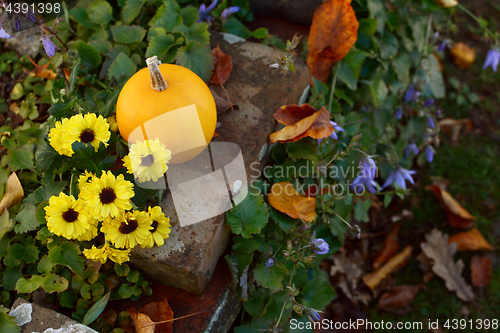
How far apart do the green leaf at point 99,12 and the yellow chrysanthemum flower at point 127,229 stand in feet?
4.29

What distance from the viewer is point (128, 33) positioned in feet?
6.38

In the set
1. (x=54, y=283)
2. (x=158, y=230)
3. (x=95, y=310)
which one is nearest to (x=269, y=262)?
(x=158, y=230)

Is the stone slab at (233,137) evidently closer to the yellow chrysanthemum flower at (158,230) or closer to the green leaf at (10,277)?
the yellow chrysanthemum flower at (158,230)

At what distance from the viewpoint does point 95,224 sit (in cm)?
135

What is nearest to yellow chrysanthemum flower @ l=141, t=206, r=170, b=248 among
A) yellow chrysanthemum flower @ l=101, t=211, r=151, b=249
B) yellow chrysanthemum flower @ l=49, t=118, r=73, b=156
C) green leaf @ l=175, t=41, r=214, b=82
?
yellow chrysanthemum flower @ l=101, t=211, r=151, b=249

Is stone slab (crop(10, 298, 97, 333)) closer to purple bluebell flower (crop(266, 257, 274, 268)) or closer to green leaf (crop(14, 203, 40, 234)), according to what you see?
green leaf (crop(14, 203, 40, 234))

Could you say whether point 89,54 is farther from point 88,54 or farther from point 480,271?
point 480,271

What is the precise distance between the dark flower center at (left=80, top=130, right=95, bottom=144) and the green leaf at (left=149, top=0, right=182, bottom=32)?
855mm

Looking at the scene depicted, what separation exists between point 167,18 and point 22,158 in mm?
1017

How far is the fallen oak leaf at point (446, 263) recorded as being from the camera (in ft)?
7.80

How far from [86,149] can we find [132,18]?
1002 mm

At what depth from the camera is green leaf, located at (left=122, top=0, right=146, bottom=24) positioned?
200 cm

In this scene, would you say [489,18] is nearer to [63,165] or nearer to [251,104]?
[251,104]

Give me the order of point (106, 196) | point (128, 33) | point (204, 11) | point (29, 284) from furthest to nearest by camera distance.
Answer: point (204, 11)
point (128, 33)
point (29, 284)
point (106, 196)
